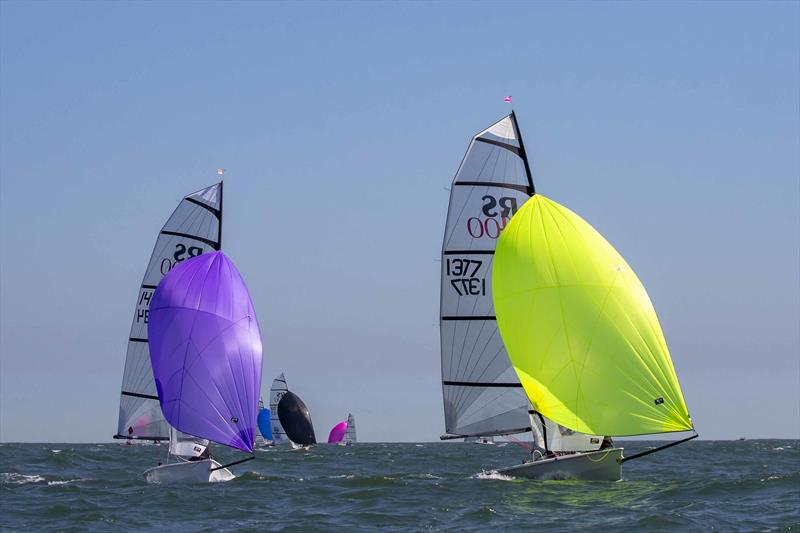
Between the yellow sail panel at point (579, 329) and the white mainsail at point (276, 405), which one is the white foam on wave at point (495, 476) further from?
the white mainsail at point (276, 405)

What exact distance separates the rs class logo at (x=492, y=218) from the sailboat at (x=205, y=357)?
22.8ft

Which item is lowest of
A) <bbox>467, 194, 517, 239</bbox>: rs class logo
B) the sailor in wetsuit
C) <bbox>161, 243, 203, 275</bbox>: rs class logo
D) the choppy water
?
the choppy water

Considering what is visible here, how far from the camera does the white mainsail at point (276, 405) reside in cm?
9906

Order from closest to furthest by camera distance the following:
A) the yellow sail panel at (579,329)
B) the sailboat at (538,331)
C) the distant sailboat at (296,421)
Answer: the yellow sail panel at (579,329) → the sailboat at (538,331) → the distant sailboat at (296,421)

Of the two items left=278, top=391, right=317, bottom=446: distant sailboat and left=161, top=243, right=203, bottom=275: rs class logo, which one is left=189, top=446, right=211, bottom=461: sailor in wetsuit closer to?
left=161, top=243, right=203, bottom=275: rs class logo

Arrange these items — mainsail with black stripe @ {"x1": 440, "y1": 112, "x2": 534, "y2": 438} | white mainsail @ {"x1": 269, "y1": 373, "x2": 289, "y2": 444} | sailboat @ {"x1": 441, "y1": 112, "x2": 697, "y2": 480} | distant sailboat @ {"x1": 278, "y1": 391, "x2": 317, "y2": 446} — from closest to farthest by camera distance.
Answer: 1. sailboat @ {"x1": 441, "y1": 112, "x2": 697, "y2": 480}
2. mainsail with black stripe @ {"x1": 440, "y1": 112, "x2": 534, "y2": 438}
3. distant sailboat @ {"x1": 278, "y1": 391, "x2": 317, "y2": 446}
4. white mainsail @ {"x1": 269, "y1": 373, "x2": 289, "y2": 444}

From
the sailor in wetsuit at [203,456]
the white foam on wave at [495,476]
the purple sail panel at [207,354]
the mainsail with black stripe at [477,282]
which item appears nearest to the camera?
the white foam on wave at [495,476]

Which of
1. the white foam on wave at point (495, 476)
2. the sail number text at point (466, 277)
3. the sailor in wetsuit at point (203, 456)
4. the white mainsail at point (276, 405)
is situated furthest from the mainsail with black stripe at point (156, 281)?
the white mainsail at point (276, 405)

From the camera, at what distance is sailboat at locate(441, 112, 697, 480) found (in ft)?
99.3

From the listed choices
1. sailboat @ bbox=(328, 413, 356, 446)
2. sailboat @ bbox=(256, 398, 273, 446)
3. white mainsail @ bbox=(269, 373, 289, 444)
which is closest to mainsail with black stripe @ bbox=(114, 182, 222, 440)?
white mainsail @ bbox=(269, 373, 289, 444)

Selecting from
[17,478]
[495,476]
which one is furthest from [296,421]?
[495,476]

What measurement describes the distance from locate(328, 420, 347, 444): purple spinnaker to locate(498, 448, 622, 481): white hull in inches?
3653

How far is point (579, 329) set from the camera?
3088 centimetres

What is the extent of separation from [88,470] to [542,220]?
2542cm
